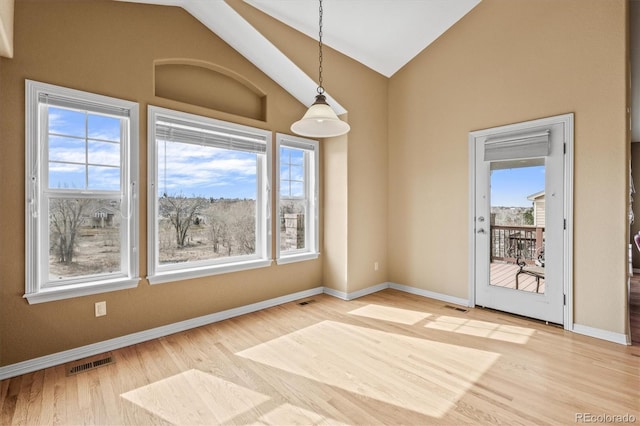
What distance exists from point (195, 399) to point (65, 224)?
6.15 ft

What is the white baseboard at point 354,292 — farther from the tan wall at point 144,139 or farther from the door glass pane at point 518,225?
the door glass pane at point 518,225

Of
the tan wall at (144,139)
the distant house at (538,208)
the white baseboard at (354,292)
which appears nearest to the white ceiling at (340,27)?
the tan wall at (144,139)

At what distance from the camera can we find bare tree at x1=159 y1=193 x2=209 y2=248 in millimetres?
3314

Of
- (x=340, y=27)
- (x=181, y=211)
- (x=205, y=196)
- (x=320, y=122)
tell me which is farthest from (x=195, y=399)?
(x=340, y=27)

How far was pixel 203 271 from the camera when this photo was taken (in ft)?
11.1

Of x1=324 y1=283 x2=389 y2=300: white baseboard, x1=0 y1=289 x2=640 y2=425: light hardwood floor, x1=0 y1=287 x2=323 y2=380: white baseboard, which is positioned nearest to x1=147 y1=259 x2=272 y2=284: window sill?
x1=0 y1=287 x2=323 y2=380: white baseboard

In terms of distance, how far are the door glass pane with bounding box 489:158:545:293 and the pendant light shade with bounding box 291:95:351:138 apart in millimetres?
2302

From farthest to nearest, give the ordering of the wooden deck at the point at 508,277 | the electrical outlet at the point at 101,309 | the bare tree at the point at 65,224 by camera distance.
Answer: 1. the wooden deck at the point at 508,277
2. the electrical outlet at the point at 101,309
3. the bare tree at the point at 65,224

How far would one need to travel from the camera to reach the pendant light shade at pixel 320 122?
7.87ft

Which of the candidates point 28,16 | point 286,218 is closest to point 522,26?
point 286,218

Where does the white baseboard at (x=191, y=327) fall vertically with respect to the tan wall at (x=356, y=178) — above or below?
below

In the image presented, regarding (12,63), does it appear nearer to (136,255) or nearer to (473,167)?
(136,255)

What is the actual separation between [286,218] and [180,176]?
58.5 inches

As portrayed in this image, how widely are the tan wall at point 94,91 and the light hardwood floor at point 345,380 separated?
0.27 metres
